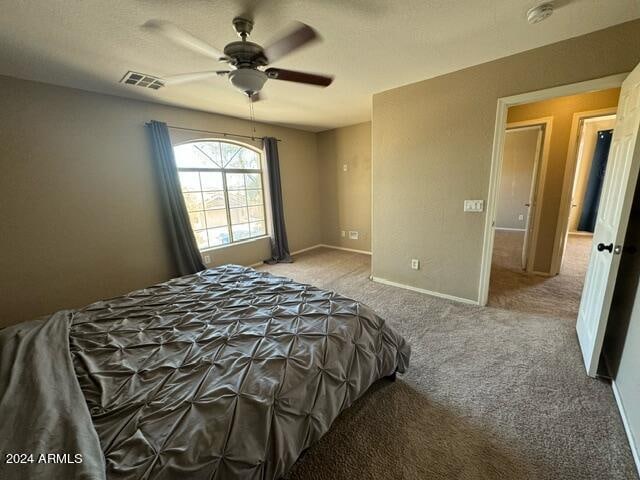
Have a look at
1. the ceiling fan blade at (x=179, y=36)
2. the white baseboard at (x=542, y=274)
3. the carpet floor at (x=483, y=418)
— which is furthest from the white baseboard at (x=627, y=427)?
the ceiling fan blade at (x=179, y=36)

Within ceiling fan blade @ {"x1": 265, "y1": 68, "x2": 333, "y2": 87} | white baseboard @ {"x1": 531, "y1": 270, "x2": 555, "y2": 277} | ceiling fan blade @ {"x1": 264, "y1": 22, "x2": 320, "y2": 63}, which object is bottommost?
white baseboard @ {"x1": 531, "y1": 270, "x2": 555, "y2": 277}

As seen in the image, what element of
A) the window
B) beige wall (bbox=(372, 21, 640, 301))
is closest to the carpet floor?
beige wall (bbox=(372, 21, 640, 301))

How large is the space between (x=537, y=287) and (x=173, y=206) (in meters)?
4.75

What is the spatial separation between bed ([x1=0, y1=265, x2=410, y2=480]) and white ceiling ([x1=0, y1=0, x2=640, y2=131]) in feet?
6.21

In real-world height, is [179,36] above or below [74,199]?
above

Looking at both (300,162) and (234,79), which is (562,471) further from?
(300,162)

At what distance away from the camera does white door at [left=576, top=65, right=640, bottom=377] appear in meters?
1.57

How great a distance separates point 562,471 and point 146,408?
1883 millimetres

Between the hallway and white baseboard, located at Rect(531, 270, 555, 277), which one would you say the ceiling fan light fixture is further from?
white baseboard, located at Rect(531, 270, 555, 277)

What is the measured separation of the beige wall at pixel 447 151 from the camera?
2.10 metres

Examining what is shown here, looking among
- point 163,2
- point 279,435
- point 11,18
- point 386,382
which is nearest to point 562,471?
point 386,382

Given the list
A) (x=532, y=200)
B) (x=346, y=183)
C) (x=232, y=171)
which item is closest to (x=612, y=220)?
(x=532, y=200)

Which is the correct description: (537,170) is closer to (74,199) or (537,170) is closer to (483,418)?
(483,418)

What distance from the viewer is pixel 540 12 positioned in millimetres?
1677
